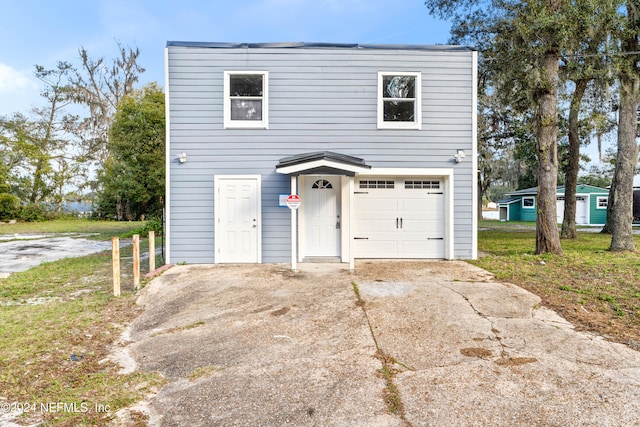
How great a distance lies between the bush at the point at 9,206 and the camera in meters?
22.3

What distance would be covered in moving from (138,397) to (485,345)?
327cm

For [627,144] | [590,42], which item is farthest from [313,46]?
[627,144]

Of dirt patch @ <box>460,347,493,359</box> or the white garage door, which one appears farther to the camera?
the white garage door

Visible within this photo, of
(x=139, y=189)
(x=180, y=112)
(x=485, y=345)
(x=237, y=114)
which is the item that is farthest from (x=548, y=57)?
(x=139, y=189)

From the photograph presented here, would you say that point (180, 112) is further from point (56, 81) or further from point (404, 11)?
point (56, 81)

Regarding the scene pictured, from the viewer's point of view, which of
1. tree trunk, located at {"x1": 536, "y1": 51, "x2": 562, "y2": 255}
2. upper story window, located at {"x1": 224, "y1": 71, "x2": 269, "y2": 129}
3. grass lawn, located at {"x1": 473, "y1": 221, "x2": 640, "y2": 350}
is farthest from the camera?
tree trunk, located at {"x1": 536, "y1": 51, "x2": 562, "y2": 255}

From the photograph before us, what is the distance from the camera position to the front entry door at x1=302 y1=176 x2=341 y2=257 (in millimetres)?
8383

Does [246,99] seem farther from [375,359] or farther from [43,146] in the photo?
[43,146]

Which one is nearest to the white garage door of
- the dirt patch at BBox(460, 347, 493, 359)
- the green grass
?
the dirt patch at BBox(460, 347, 493, 359)

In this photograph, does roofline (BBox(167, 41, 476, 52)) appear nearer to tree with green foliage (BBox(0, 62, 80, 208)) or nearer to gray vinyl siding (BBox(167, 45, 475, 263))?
gray vinyl siding (BBox(167, 45, 475, 263))

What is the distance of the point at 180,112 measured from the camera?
823 cm

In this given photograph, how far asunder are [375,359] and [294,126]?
602cm

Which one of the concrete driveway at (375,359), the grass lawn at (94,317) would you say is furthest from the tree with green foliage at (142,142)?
the concrete driveway at (375,359)

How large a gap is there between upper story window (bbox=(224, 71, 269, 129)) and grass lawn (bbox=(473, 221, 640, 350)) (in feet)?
19.4
